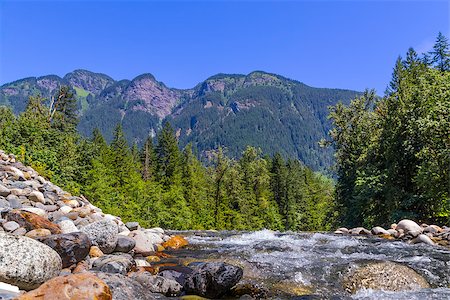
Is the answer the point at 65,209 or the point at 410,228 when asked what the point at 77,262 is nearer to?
the point at 65,209

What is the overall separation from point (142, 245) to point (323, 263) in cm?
581

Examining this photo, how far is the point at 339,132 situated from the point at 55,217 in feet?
110

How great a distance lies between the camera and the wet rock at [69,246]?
774 centimetres

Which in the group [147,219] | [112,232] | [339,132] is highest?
[339,132]

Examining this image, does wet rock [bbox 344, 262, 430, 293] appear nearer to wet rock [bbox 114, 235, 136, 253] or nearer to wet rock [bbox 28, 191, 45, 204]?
wet rock [bbox 114, 235, 136, 253]

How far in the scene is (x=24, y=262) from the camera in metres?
6.00

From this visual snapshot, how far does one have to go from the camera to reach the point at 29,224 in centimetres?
931

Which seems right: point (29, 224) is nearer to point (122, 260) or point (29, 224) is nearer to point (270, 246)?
point (122, 260)

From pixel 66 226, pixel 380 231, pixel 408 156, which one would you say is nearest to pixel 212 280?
pixel 66 226

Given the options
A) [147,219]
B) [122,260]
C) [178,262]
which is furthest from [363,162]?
[122,260]

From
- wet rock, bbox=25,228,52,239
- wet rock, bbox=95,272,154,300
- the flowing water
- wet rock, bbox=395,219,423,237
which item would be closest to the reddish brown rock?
wet rock, bbox=25,228,52,239

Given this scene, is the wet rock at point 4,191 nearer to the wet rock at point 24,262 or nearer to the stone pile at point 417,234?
the wet rock at point 24,262

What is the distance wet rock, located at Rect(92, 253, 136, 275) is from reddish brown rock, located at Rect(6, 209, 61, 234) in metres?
1.81

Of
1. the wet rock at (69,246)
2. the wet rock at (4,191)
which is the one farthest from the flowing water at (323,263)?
the wet rock at (4,191)
